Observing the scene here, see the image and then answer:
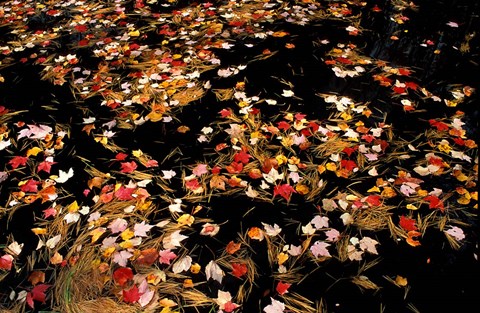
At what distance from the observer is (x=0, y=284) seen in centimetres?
224

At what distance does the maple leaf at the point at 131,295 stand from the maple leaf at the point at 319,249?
1126 mm

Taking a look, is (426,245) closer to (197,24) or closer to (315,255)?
(315,255)

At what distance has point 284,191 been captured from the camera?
2.66m

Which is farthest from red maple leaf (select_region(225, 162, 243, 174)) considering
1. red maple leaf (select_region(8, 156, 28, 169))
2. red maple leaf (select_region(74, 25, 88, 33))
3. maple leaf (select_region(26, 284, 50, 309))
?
red maple leaf (select_region(74, 25, 88, 33))

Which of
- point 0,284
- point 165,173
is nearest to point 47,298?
point 0,284

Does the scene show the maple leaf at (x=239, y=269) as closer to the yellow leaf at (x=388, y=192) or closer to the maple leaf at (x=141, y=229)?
the maple leaf at (x=141, y=229)

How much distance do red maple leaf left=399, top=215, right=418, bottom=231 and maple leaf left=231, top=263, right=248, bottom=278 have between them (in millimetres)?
1109

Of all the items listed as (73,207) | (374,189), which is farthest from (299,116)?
(73,207)

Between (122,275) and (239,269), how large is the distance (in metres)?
0.74

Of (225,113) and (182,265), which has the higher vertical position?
(225,113)

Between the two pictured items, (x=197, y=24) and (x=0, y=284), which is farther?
(x=197, y=24)

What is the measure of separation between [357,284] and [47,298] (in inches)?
74.1

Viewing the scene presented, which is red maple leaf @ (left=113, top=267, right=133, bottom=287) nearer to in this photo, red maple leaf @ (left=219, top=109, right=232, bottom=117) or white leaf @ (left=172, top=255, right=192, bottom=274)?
white leaf @ (left=172, top=255, right=192, bottom=274)

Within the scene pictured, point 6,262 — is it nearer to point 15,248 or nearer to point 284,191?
point 15,248
